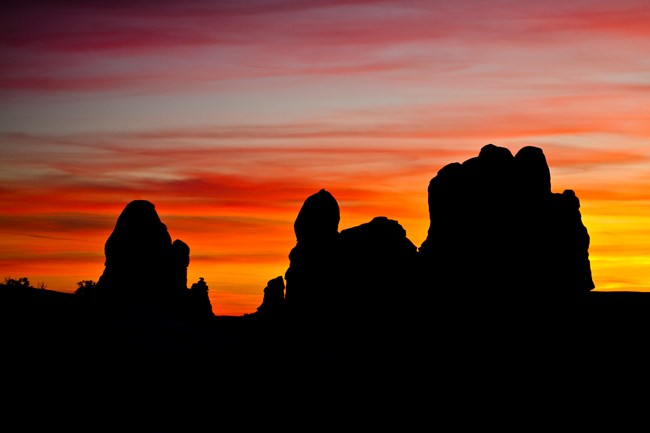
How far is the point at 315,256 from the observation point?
333ft

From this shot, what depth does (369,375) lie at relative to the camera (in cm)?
5609

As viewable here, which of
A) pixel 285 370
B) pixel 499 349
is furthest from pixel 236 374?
pixel 499 349

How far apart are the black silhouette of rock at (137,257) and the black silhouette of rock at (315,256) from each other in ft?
44.9

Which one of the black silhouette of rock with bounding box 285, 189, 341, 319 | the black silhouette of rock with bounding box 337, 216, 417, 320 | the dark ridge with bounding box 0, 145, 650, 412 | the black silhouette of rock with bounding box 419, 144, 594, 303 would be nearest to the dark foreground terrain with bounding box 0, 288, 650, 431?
the dark ridge with bounding box 0, 145, 650, 412

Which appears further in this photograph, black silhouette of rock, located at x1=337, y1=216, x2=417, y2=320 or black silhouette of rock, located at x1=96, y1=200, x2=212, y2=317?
black silhouette of rock, located at x1=337, y1=216, x2=417, y2=320

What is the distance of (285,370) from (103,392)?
39.7 feet

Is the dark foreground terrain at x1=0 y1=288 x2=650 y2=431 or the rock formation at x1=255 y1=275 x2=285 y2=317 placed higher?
the rock formation at x1=255 y1=275 x2=285 y2=317

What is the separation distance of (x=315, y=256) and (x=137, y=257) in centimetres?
1849

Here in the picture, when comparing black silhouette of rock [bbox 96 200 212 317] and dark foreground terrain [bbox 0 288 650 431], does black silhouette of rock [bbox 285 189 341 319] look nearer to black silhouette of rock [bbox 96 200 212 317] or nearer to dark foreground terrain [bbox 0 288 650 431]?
black silhouette of rock [bbox 96 200 212 317]

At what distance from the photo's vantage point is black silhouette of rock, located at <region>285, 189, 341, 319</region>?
10131 centimetres

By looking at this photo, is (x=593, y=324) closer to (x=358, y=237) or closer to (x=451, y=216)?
(x=451, y=216)

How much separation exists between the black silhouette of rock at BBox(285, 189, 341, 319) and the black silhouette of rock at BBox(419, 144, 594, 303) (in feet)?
48.6

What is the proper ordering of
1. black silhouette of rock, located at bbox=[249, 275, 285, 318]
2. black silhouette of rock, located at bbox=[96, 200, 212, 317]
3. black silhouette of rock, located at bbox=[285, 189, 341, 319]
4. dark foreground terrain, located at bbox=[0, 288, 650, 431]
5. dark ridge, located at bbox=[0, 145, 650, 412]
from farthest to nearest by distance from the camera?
black silhouette of rock, located at bbox=[249, 275, 285, 318], black silhouette of rock, located at bbox=[285, 189, 341, 319], black silhouette of rock, located at bbox=[96, 200, 212, 317], dark ridge, located at bbox=[0, 145, 650, 412], dark foreground terrain, located at bbox=[0, 288, 650, 431]

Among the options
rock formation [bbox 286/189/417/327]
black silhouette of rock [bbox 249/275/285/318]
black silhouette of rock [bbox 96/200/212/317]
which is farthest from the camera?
black silhouette of rock [bbox 249/275/285/318]
